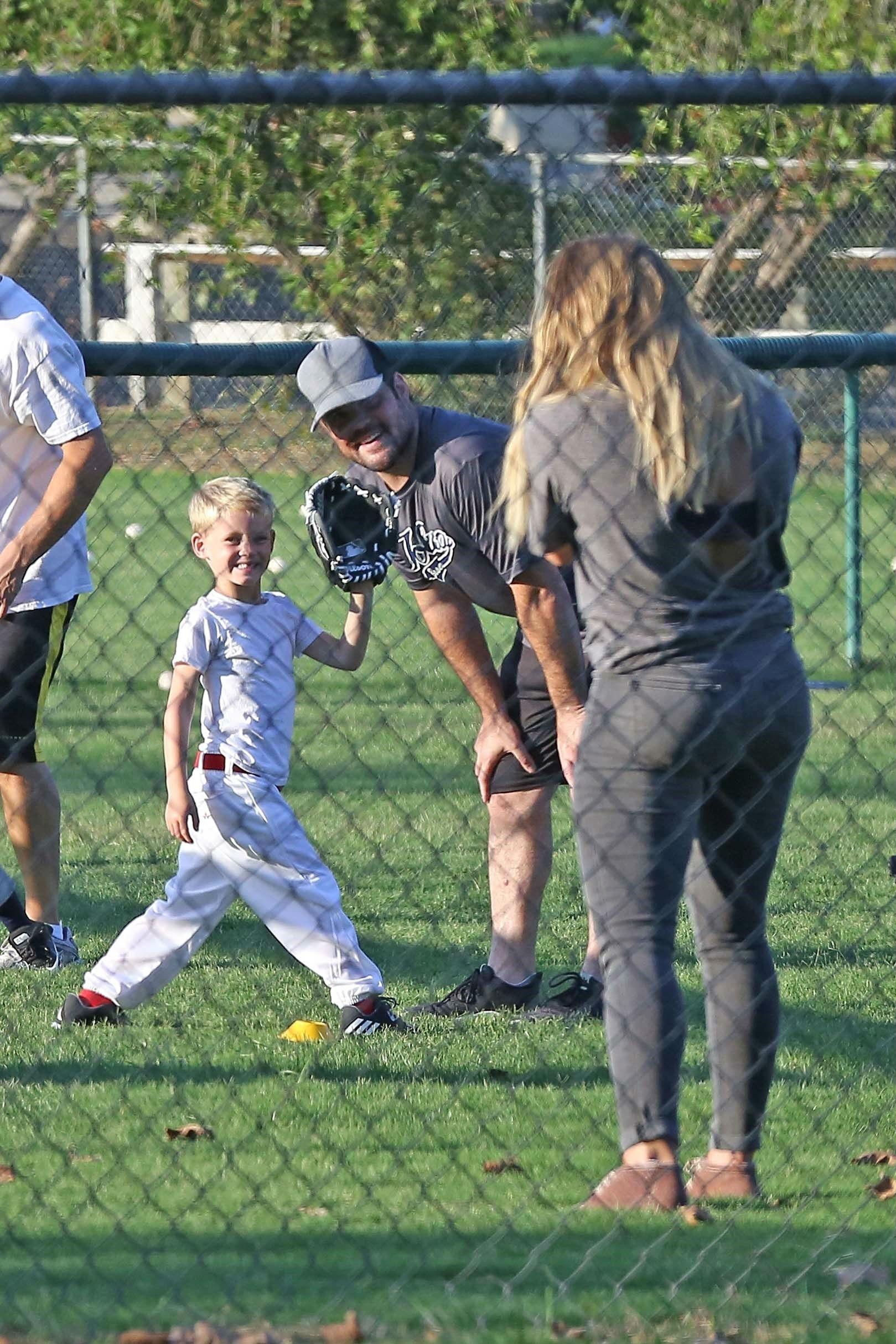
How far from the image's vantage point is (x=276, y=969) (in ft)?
16.6

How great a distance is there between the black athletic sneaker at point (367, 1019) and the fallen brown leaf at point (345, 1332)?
1.64 metres

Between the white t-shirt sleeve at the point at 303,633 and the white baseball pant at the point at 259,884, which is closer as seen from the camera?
the white baseball pant at the point at 259,884

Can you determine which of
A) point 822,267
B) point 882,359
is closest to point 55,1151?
point 882,359

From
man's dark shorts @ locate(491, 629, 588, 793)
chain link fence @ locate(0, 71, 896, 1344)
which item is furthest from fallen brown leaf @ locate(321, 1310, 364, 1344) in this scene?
man's dark shorts @ locate(491, 629, 588, 793)

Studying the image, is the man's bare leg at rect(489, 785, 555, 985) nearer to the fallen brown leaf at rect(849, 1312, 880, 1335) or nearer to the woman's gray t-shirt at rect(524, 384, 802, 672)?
the woman's gray t-shirt at rect(524, 384, 802, 672)

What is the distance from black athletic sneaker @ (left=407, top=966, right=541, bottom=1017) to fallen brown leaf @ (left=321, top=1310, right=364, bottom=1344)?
188cm

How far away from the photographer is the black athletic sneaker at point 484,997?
4613 millimetres

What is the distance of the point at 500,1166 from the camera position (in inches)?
140

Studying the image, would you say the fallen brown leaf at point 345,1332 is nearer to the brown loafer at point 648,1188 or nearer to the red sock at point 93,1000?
the brown loafer at point 648,1188

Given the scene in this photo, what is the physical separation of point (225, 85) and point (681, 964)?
307cm

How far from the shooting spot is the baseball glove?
3.88 meters

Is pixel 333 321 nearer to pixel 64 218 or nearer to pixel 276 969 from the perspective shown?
pixel 64 218

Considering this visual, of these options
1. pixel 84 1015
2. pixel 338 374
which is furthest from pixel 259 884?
pixel 338 374

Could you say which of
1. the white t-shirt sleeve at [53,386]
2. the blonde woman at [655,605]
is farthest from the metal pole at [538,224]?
the white t-shirt sleeve at [53,386]
